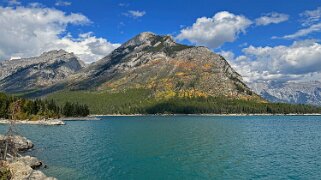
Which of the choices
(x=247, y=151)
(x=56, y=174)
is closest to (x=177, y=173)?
(x=56, y=174)

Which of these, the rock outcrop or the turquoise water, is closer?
the rock outcrop

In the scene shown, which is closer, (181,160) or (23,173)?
(23,173)

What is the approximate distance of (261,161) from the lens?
8444 cm

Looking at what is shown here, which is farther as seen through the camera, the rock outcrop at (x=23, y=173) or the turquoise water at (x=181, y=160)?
the turquoise water at (x=181, y=160)

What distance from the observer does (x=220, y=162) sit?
82250mm

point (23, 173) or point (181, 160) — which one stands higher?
point (23, 173)

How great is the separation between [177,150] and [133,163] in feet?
79.4

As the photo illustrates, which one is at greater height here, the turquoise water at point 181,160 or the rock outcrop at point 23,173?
the rock outcrop at point 23,173

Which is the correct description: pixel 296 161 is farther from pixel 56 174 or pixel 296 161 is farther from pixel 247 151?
pixel 56 174

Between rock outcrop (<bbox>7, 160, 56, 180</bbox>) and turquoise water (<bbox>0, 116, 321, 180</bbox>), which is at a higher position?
rock outcrop (<bbox>7, 160, 56, 180</bbox>)

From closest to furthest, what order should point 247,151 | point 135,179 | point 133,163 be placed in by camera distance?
point 135,179, point 133,163, point 247,151

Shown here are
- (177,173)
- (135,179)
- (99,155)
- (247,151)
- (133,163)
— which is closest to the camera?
(135,179)

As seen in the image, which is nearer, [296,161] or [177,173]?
[177,173]

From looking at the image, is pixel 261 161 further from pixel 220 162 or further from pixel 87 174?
pixel 87 174
